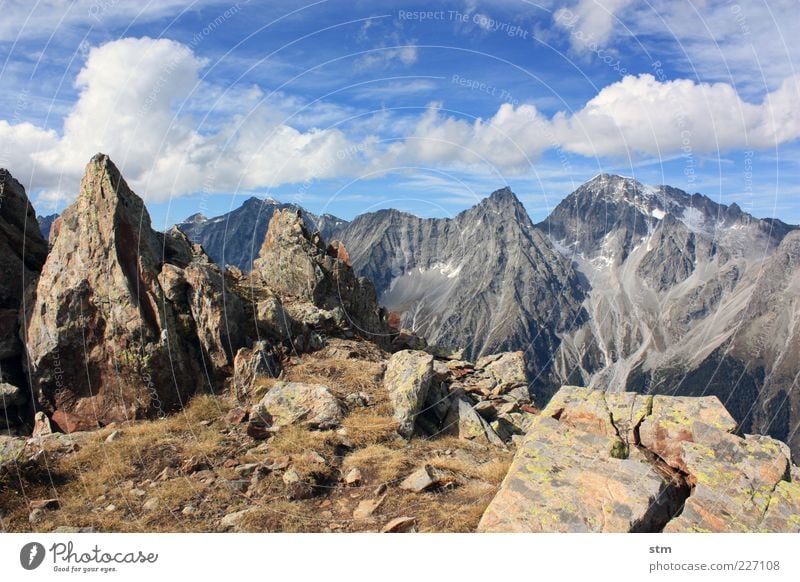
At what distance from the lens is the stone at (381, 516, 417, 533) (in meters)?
12.5

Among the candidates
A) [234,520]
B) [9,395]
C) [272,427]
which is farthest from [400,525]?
[9,395]

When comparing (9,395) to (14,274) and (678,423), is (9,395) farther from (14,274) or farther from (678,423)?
(678,423)

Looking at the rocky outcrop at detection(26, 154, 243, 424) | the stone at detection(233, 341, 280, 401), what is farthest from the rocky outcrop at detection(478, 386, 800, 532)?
the rocky outcrop at detection(26, 154, 243, 424)

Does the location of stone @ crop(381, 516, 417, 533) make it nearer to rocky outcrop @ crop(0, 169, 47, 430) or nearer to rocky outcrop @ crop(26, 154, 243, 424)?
rocky outcrop @ crop(26, 154, 243, 424)

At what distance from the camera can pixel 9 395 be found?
19.2 meters

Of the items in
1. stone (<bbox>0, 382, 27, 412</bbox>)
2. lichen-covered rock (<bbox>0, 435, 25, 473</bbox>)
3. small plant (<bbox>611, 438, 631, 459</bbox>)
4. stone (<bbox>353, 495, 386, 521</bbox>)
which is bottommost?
stone (<bbox>353, 495, 386, 521</bbox>)

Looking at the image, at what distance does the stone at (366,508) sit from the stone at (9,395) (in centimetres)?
1550

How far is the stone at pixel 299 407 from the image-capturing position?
18156 millimetres

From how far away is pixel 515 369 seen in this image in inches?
1206

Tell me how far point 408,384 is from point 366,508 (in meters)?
6.76

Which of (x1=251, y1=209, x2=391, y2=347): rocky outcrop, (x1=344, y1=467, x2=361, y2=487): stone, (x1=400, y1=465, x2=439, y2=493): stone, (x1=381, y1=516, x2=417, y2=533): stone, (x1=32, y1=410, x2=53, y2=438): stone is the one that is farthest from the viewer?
(x1=251, y1=209, x2=391, y2=347): rocky outcrop

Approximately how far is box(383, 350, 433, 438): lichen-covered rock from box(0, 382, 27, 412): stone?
1501 centimetres

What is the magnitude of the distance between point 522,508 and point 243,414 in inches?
465

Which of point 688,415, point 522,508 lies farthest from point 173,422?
point 688,415
